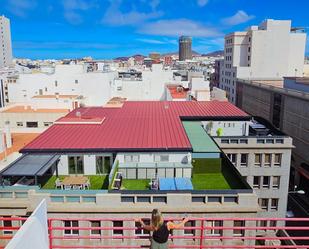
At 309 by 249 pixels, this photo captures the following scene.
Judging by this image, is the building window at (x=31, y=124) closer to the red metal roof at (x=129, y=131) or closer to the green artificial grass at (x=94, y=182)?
the red metal roof at (x=129, y=131)

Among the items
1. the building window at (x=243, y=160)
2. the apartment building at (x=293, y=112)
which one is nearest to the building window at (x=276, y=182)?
the building window at (x=243, y=160)

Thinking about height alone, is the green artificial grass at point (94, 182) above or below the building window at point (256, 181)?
above

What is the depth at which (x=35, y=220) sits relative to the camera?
22.4 feet

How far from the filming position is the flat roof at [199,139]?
26.5m

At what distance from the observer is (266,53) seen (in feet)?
331

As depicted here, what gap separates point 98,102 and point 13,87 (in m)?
33.4

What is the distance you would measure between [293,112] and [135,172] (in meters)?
36.8

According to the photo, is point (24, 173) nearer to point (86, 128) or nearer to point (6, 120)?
point (86, 128)

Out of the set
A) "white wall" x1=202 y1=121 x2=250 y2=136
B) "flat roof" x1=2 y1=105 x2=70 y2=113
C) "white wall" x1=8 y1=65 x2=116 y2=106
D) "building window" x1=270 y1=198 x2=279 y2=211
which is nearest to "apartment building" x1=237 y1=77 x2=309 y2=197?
"white wall" x1=202 y1=121 x2=250 y2=136

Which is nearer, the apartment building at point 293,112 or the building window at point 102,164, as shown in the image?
the building window at point 102,164

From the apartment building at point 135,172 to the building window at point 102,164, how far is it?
0.02 m

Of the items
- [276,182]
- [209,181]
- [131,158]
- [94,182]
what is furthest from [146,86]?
[209,181]

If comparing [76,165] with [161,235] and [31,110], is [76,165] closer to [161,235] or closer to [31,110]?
[161,235]

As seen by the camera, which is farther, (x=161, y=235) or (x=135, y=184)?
(x=135, y=184)
